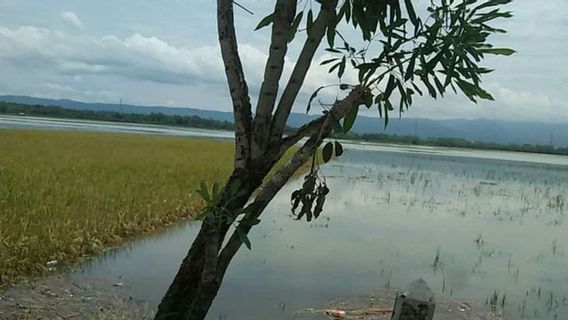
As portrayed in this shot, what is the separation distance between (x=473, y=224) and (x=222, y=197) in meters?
10.8

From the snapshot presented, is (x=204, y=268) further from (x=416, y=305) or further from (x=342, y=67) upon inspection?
(x=342, y=67)

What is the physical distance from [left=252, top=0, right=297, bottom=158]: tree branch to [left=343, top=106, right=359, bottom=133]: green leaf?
25cm

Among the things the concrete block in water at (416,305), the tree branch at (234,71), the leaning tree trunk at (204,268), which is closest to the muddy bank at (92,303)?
the leaning tree trunk at (204,268)

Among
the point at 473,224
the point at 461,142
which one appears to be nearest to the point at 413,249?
the point at 473,224

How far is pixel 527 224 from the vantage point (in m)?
12.6

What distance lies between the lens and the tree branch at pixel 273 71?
1906 millimetres

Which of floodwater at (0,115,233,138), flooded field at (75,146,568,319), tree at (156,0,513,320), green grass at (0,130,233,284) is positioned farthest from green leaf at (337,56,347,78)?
floodwater at (0,115,233,138)

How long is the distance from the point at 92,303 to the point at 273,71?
3.91 metres

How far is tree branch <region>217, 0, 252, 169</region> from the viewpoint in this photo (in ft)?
6.55

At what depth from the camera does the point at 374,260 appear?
7.87 m

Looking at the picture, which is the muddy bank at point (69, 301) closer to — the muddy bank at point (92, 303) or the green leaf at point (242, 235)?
the muddy bank at point (92, 303)

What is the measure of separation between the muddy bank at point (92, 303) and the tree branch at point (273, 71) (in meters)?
3.05

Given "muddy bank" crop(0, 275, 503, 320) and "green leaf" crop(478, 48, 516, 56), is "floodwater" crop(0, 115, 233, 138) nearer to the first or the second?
"muddy bank" crop(0, 275, 503, 320)

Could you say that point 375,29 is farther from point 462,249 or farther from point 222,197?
point 462,249
